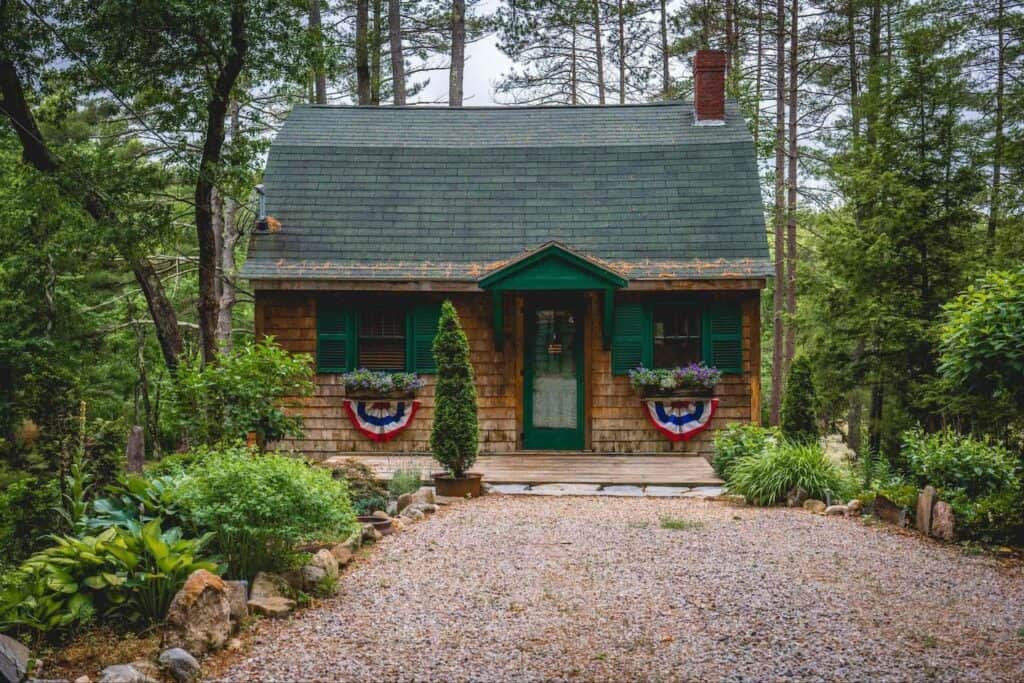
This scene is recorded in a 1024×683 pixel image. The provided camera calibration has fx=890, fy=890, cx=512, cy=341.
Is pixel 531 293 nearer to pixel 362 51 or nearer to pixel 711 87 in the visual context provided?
pixel 711 87

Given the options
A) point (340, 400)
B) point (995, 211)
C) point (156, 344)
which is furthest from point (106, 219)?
point (995, 211)

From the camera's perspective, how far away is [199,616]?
4.77m

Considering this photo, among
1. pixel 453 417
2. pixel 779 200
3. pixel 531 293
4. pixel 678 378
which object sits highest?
pixel 779 200

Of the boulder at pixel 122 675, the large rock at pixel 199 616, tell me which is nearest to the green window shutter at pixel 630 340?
the large rock at pixel 199 616

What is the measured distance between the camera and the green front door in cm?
1305

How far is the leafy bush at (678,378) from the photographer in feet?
40.9

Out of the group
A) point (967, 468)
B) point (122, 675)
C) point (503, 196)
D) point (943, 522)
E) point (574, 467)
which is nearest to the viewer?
point (122, 675)

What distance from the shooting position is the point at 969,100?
662 inches

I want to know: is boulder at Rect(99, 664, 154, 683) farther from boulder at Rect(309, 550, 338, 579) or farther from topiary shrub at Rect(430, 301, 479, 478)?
topiary shrub at Rect(430, 301, 479, 478)

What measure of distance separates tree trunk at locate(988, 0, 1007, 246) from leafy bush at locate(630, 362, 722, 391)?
6.25m

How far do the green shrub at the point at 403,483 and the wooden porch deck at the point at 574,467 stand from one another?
0.53m

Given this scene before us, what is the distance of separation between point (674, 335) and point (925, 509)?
5348 millimetres

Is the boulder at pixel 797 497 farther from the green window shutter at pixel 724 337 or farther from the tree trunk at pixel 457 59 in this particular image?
the tree trunk at pixel 457 59

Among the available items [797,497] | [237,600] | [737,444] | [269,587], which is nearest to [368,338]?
[737,444]
